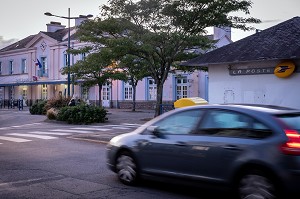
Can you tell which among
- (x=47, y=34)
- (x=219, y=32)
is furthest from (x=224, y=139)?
(x=47, y=34)

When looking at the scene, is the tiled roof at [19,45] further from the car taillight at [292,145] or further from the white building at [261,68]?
the car taillight at [292,145]

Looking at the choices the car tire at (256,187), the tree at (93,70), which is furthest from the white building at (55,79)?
the car tire at (256,187)

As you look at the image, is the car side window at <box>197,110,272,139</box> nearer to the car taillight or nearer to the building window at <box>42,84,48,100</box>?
the car taillight

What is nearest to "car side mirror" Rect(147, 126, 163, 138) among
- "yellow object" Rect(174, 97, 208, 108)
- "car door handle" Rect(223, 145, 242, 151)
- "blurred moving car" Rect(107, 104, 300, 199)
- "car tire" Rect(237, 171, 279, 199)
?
"blurred moving car" Rect(107, 104, 300, 199)

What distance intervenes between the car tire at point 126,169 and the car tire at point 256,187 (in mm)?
2148

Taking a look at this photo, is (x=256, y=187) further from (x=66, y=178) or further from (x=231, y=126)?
(x=66, y=178)

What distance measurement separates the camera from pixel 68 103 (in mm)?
30344

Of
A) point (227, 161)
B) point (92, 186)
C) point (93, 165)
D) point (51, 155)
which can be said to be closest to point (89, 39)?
point (51, 155)

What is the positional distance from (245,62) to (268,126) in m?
13.2

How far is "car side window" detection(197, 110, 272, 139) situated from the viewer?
6.07 metres

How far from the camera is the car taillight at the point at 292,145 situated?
18.5 ft

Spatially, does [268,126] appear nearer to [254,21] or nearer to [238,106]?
[238,106]

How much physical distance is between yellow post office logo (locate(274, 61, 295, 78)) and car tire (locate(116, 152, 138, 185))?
36.8 feet

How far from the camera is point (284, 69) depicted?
17.4 metres
